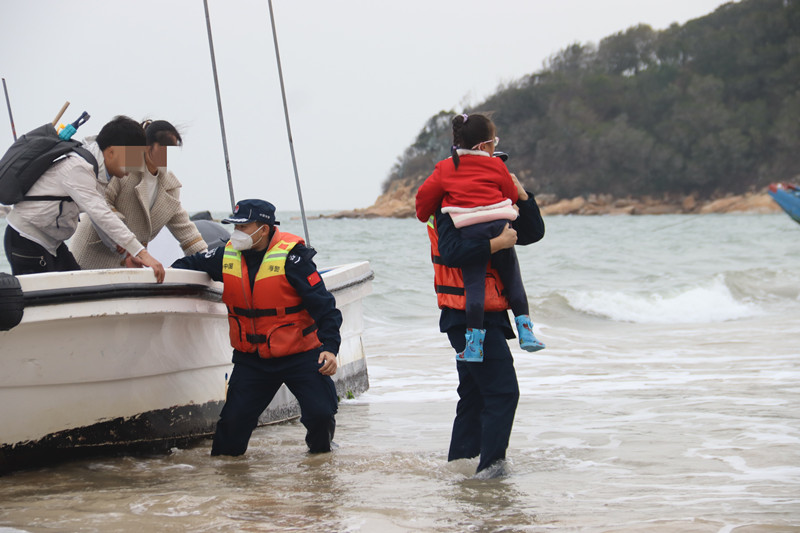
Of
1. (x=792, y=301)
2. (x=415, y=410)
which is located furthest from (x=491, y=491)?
(x=792, y=301)

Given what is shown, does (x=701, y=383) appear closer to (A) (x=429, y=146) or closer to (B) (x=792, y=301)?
(B) (x=792, y=301)

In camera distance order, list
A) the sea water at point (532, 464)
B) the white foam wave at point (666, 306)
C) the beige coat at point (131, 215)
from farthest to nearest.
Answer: the white foam wave at point (666, 306) < the beige coat at point (131, 215) < the sea water at point (532, 464)

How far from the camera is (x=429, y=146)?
261 ft

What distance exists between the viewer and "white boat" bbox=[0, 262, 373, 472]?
378 centimetres

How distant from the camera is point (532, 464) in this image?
4379 millimetres

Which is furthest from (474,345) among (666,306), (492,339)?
(666,306)

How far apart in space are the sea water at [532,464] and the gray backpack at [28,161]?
124cm

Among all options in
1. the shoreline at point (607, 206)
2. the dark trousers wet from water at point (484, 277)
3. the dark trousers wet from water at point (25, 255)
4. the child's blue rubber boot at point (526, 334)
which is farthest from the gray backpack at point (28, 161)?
the shoreline at point (607, 206)

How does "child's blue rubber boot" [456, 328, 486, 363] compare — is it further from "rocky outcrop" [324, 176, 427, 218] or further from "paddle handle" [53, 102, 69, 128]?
"rocky outcrop" [324, 176, 427, 218]

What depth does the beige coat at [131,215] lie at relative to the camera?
14.9 feet

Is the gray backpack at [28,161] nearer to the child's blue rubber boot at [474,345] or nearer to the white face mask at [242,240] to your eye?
the white face mask at [242,240]

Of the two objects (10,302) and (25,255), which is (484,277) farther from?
(25,255)

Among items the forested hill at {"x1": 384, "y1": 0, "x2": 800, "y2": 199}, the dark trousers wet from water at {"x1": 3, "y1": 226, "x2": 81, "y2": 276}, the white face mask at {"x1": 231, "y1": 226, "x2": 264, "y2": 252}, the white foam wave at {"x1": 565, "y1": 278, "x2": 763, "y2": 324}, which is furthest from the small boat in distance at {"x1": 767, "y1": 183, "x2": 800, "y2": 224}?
the forested hill at {"x1": 384, "y1": 0, "x2": 800, "y2": 199}

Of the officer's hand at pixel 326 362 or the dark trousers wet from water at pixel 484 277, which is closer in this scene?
the dark trousers wet from water at pixel 484 277
